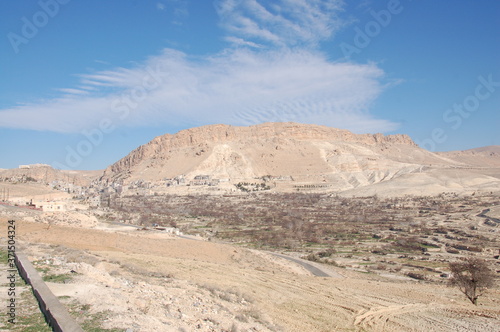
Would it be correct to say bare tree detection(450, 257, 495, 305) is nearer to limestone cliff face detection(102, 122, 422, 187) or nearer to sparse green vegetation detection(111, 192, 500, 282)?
sparse green vegetation detection(111, 192, 500, 282)

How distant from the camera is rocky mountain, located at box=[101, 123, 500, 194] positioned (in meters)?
108

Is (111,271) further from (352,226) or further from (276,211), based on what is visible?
(276,211)

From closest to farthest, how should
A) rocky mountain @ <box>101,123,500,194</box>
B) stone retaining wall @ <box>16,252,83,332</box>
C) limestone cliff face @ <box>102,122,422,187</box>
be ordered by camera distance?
1. stone retaining wall @ <box>16,252,83,332</box>
2. rocky mountain @ <box>101,123,500,194</box>
3. limestone cliff face @ <box>102,122,422,187</box>

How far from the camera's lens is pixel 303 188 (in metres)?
114

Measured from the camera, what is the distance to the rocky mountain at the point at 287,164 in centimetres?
10838

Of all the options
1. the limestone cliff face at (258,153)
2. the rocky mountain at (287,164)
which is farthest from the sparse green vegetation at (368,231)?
the limestone cliff face at (258,153)

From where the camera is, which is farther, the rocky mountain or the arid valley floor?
the rocky mountain

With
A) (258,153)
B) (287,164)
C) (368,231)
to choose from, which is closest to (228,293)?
(368,231)

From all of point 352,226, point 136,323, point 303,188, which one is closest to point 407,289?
point 136,323

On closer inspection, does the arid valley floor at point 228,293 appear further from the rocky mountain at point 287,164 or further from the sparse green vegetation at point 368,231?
the rocky mountain at point 287,164

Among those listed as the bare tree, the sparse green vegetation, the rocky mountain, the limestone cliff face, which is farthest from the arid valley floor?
the limestone cliff face

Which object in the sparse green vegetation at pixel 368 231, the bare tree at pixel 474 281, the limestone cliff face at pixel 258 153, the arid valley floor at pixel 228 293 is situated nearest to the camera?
the arid valley floor at pixel 228 293

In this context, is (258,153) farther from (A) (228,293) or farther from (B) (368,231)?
(A) (228,293)

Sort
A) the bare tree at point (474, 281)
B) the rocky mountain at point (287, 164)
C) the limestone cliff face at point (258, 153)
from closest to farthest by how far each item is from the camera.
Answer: the bare tree at point (474, 281), the rocky mountain at point (287, 164), the limestone cliff face at point (258, 153)
